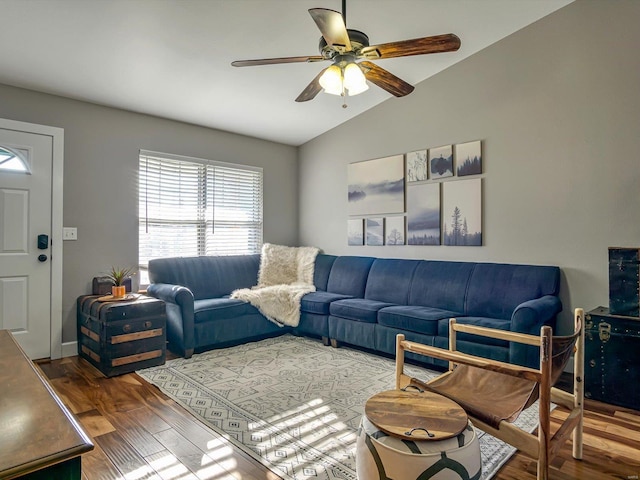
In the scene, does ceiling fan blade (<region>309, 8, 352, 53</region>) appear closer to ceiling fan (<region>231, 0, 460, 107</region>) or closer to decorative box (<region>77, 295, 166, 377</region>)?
ceiling fan (<region>231, 0, 460, 107</region>)

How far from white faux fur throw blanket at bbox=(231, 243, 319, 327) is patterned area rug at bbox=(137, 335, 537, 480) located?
346 mm

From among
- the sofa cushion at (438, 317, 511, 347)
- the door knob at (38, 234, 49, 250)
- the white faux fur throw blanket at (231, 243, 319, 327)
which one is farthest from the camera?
the white faux fur throw blanket at (231, 243, 319, 327)

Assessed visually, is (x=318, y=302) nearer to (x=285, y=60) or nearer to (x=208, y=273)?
(x=208, y=273)

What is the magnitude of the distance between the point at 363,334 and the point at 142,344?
6.54ft

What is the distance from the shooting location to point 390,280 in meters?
4.24

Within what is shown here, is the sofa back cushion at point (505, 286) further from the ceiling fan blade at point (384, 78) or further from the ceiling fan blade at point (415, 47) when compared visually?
the ceiling fan blade at point (415, 47)

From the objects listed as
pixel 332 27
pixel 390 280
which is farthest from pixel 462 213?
pixel 332 27

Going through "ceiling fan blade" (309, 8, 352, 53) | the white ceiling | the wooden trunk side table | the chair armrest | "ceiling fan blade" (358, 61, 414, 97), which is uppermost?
the white ceiling

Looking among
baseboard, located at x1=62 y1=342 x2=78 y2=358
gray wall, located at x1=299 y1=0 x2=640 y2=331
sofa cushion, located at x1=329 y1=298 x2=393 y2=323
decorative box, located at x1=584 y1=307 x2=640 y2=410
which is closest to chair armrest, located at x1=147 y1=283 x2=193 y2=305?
baseboard, located at x1=62 y1=342 x2=78 y2=358

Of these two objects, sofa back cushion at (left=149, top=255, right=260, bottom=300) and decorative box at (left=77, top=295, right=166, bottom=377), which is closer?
decorative box at (left=77, top=295, right=166, bottom=377)

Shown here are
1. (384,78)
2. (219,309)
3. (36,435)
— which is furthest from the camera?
(219,309)

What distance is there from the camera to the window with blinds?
171 inches

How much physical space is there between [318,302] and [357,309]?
1.65 feet

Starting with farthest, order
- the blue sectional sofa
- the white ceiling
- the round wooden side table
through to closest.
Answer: the blue sectional sofa → the white ceiling → the round wooden side table
